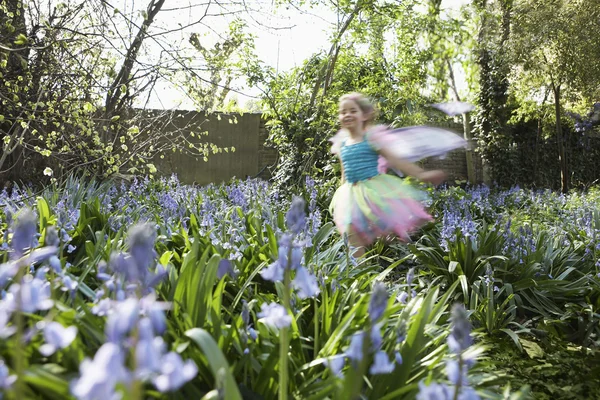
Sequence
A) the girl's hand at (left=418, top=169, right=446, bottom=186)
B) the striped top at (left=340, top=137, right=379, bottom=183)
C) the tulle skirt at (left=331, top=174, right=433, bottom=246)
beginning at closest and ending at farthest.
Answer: the girl's hand at (left=418, top=169, right=446, bottom=186) → the tulle skirt at (left=331, top=174, right=433, bottom=246) → the striped top at (left=340, top=137, right=379, bottom=183)

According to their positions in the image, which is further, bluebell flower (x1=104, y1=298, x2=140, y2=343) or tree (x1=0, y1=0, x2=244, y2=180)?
tree (x1=0, y1=0, x2=244, y2=180)

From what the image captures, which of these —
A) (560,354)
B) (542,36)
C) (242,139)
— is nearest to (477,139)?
(542,36)

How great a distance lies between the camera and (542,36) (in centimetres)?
1044

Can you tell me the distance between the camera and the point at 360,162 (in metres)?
4.16

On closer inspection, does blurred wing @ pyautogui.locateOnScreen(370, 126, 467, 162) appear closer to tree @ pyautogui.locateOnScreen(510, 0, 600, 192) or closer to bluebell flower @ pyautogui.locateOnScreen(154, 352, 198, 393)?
bluebell flower @ pyautogui.locateOnScreen(154, 352, 198, 393)

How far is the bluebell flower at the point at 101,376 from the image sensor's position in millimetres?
624

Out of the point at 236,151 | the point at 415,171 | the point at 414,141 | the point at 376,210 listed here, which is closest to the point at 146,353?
the point at 415,171

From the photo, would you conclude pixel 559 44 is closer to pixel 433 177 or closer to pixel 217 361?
pixel 433 177

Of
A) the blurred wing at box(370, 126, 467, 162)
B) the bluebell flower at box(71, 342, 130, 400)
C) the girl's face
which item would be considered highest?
the girl's face

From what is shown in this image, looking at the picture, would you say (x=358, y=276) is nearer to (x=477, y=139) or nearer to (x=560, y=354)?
(x=560, y=354)

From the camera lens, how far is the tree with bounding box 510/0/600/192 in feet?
33.7

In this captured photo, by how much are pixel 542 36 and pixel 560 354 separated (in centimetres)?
915

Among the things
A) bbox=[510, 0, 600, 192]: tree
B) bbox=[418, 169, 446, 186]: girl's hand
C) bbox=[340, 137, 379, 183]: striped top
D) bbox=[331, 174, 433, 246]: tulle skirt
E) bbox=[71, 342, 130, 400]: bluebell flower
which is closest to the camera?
bbox=[71, 342, 130, 400]: bluebell flower

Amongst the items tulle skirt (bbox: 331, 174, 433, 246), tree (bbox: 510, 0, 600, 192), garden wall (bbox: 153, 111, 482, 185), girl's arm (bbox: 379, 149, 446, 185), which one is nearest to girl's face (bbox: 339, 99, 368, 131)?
girl's arm (bbox: 379, 149, 446, 185)
